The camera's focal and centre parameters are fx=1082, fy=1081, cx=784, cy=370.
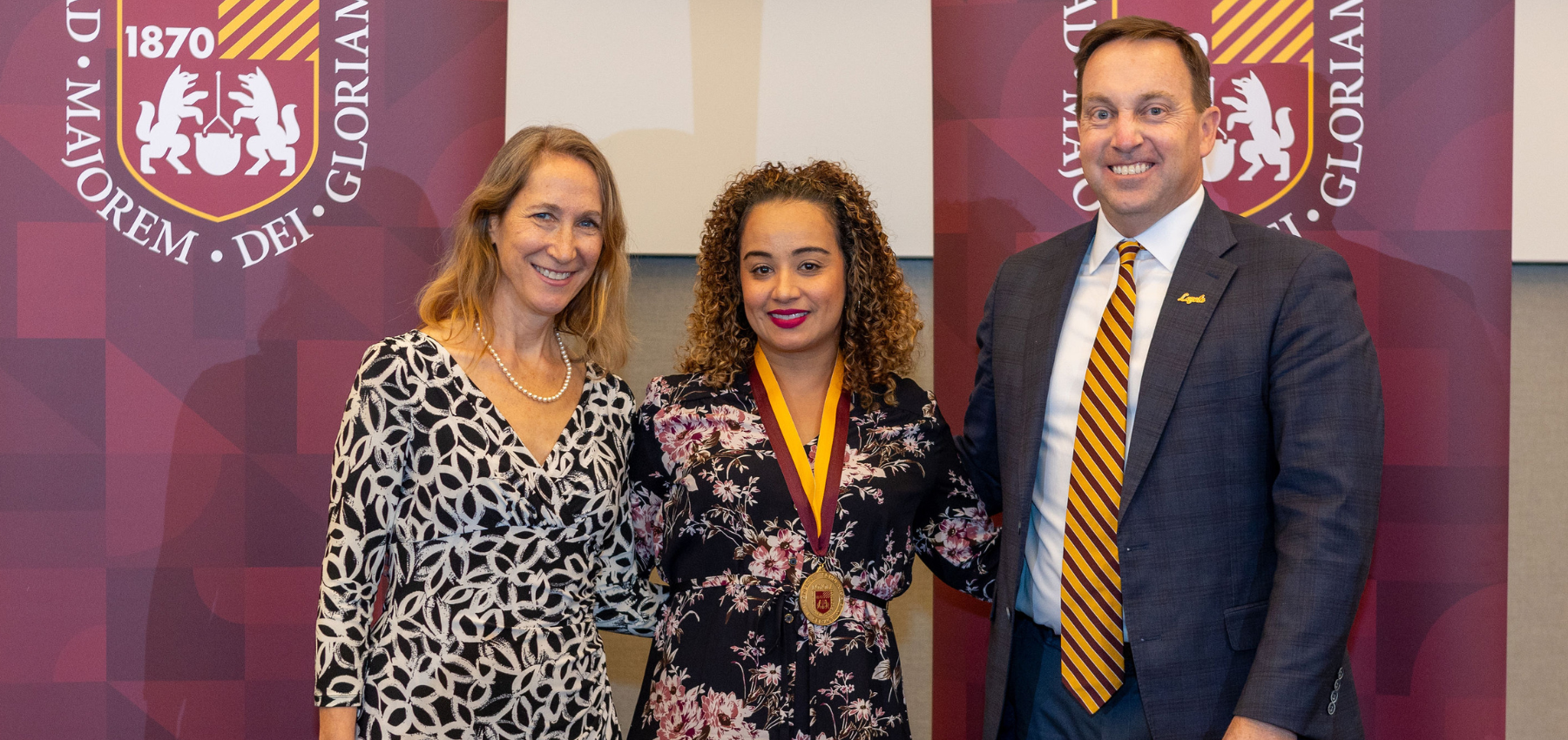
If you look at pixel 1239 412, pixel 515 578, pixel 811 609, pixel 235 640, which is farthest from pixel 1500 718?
pixel 235 640

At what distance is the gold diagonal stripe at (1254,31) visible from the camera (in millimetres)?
2904

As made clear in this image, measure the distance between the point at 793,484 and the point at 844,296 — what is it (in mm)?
472

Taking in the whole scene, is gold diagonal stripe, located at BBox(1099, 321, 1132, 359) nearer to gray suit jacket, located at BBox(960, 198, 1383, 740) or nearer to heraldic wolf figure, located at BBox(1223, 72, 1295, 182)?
gray suit jacket, located at BBox(960, 198, 1383, 740)

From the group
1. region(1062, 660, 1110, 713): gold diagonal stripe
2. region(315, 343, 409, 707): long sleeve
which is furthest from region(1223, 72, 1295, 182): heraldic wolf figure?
region(315, 343, 409, 707): long sleeve

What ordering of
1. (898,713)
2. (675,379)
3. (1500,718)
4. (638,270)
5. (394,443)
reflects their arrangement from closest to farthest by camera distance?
1. (394,443)
2. (898,713)
3. (675,379)
4. (1500,718)
5. (638,270)

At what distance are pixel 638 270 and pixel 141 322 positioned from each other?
53.8 inches

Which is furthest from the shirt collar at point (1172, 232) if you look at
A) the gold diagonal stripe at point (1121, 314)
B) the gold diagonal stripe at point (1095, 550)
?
the gold diagonal stripe at point (1095, 550)

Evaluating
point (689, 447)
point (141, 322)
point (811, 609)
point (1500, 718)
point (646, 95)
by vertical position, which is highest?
point (646, 95)

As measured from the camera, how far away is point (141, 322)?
9.78 feet

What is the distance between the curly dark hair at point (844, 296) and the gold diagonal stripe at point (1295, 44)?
1.27 meters

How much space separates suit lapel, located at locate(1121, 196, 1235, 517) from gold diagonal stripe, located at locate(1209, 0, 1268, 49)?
1.21 metres

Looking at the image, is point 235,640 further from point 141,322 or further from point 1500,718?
point 1500,718

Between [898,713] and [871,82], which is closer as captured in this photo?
[898,713]

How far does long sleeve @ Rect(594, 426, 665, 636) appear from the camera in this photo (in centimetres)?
235
